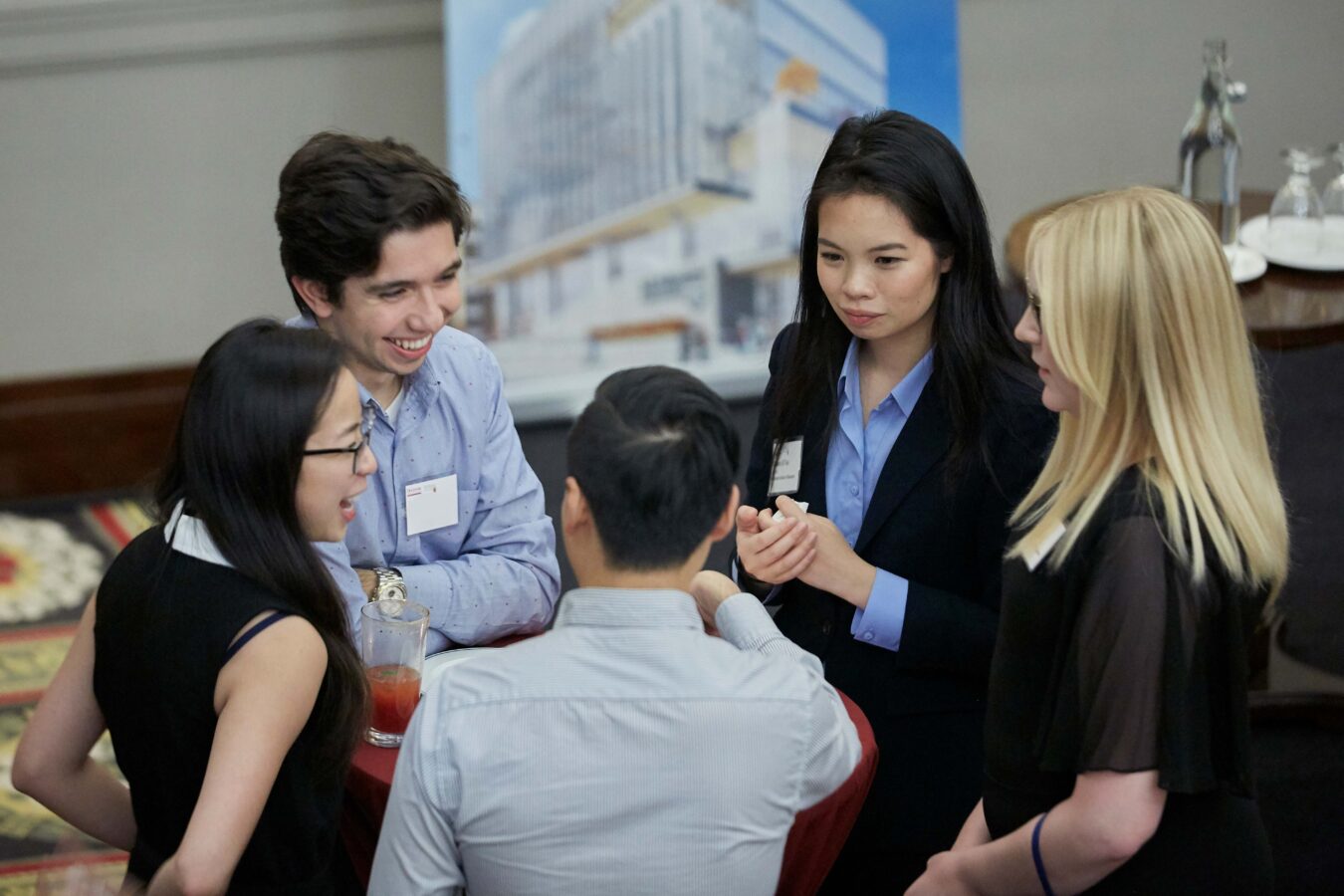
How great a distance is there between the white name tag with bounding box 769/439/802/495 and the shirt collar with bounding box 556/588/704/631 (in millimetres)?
780

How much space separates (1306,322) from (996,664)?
1628 mm

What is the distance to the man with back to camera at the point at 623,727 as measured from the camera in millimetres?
1232

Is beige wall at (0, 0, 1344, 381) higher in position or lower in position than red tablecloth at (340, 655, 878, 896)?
higher

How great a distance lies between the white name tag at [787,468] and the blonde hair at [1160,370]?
0.64m

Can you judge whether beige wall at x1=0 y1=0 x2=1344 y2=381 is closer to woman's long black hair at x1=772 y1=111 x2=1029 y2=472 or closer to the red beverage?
woman's long black hair at x1=772 y1=111 x2=1029 y2=472

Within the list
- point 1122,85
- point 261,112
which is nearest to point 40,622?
point 261,112

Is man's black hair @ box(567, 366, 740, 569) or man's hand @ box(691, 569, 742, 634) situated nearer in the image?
man's black hair @ box(567, 366, 740, 569)

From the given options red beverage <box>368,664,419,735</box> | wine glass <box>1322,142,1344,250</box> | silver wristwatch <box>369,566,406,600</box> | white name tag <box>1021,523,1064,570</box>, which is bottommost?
red beverage <box>368,664,419,735</box>

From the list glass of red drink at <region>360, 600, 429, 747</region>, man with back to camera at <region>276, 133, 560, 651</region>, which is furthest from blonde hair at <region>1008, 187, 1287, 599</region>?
man with back to camera at <region>276, 133, 560, 651</region>

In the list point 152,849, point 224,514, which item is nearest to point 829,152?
point 224,514

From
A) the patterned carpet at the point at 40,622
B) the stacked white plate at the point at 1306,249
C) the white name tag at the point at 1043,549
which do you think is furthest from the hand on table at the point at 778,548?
the stacked white plate at the point at 1306,249

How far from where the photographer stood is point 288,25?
14.4 feet

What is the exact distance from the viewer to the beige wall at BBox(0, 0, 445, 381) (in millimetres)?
4383

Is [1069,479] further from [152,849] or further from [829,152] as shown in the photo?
[152,849]
